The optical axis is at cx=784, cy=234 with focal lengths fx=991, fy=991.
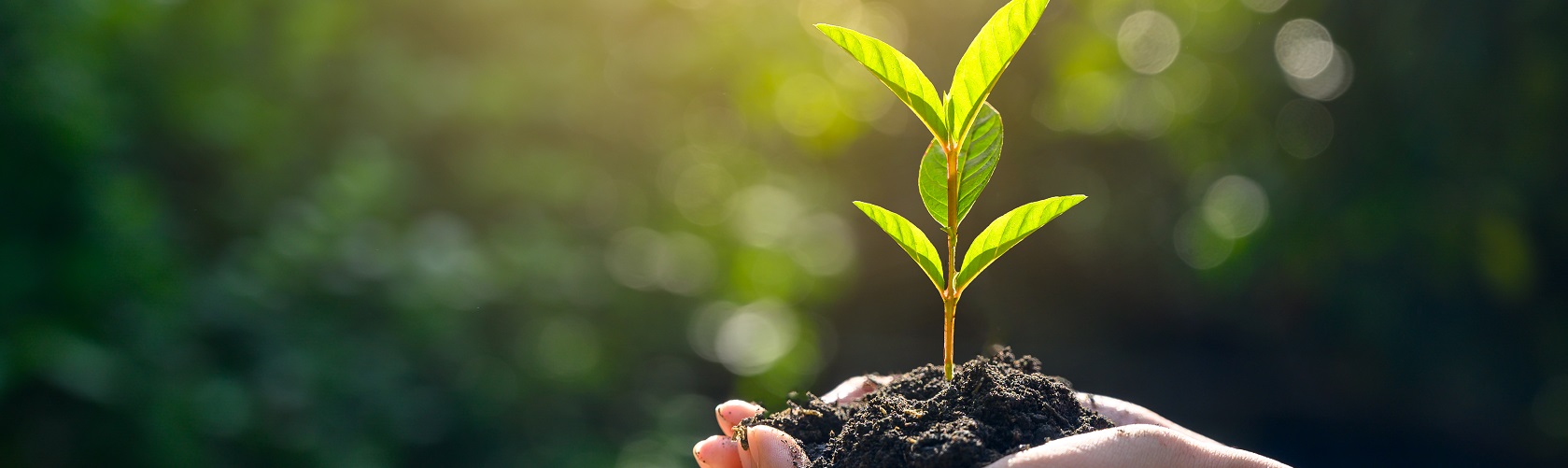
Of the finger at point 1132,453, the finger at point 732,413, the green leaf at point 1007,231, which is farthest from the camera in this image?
the finger at point 732,413

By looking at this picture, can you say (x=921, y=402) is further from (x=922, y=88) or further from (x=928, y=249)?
(x=922, y=88)

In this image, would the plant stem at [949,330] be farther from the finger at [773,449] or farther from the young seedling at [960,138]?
the finger at [773,449]

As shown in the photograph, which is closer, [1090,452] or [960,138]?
[1090,452]

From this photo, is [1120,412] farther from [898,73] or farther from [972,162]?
[898,73]

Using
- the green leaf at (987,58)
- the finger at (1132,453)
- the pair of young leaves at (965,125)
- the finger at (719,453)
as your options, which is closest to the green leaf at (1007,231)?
the pair of young leaves at (965,125)

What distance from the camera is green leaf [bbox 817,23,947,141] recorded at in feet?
3.40

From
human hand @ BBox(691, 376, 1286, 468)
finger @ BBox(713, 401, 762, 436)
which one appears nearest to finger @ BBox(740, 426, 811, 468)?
human hand @ BBox(691, 376, 1286, 468)

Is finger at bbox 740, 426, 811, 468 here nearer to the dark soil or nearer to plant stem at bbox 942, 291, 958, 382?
the dark soil

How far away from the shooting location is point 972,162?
45.6 inches

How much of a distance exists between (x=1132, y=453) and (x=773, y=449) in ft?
1.27

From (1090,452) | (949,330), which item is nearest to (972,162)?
(949,330)

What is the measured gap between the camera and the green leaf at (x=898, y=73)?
1.04 metres

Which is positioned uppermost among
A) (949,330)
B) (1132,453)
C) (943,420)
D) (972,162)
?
(972,162)

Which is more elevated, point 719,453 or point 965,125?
point 965,125
